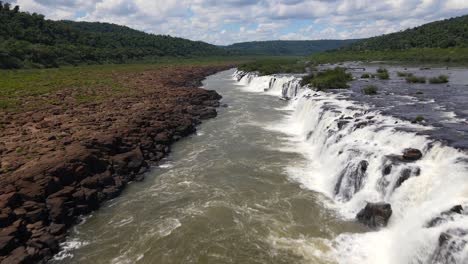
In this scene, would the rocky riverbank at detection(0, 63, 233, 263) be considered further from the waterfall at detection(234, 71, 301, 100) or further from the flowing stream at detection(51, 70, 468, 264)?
the waterfall at detection(234, 71, 301, 100)

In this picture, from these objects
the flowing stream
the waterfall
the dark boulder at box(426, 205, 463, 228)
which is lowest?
the waterfall

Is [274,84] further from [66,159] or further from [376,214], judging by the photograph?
[376,214]

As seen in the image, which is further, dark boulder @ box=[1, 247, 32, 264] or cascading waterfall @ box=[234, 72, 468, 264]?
dark boulder @ box=[1, 247, 32, 264]

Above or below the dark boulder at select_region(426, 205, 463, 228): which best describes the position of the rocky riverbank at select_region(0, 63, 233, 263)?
below

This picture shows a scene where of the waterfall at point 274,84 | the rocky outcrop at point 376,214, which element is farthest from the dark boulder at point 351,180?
the waterfall at point 274,84

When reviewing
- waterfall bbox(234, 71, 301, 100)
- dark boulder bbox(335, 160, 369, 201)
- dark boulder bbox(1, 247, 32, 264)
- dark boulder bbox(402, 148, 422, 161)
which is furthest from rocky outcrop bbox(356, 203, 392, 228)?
waterfall bbox(234, 71, 301, 100)

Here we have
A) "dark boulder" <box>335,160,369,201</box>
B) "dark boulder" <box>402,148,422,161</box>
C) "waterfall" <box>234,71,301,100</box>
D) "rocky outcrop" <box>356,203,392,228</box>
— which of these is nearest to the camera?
"rocky outcrop" <box>356,203,392,228</box>

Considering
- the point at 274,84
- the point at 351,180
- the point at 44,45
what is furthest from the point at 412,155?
the point at 44,45
